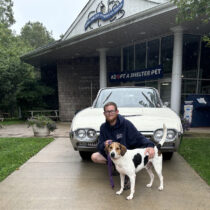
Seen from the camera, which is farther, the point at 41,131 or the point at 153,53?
the point at 153,53

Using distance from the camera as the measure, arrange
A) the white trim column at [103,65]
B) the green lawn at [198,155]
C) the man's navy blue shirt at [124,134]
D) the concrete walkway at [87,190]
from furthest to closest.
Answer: the white trim column at [103,65] → the green lawn at [198,155] → the man's navy blue shirt at [124,134] → the concrete walkway at [87,190]

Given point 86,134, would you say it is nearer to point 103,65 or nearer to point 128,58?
point 103,65

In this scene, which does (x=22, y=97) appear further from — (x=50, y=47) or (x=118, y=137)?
(x=118, y=137)

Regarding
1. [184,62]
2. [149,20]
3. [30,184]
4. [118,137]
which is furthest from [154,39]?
[30,184]

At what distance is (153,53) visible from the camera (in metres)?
11.1

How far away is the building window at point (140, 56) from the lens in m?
11.7

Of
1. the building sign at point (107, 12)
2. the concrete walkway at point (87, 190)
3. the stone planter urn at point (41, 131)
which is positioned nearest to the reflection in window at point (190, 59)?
the building sign at point (107, 12)

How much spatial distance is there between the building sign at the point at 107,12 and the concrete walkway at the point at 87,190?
331 inches

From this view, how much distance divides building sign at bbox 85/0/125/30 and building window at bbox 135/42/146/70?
2.70 metres

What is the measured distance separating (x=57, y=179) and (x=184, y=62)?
953 cm

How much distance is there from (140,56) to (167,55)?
1985 mm

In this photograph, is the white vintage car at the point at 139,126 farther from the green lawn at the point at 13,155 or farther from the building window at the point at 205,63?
the building window at the point at 205,63

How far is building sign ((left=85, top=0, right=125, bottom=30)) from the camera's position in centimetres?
969

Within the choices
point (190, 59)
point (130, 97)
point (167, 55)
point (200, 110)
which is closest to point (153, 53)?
point (167, 55)
